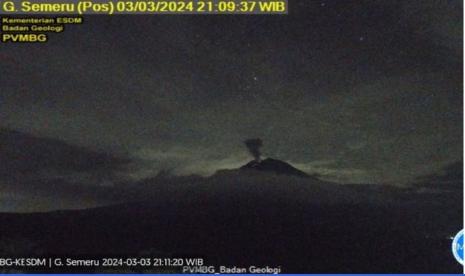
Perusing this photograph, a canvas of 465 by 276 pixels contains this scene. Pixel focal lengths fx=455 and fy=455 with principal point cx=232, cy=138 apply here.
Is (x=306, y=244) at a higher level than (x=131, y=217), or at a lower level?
lower

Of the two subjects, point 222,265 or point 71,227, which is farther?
point 71,227

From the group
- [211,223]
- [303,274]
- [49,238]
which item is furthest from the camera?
[211,223]

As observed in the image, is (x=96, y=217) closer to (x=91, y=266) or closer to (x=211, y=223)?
(x=91, y=266)

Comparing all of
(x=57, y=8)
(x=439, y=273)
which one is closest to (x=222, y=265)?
(x=439, y=273)

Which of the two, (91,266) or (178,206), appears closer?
(91,266)

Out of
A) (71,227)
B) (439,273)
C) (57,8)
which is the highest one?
(57,8)

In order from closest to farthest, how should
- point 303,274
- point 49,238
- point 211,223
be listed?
point 303,274
point 49,238
point 211,223

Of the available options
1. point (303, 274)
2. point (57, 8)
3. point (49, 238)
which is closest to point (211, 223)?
point (303, 274)

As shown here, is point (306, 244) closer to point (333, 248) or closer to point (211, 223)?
point (333, 248)

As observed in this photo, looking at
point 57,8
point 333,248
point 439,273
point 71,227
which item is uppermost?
point 57,8
